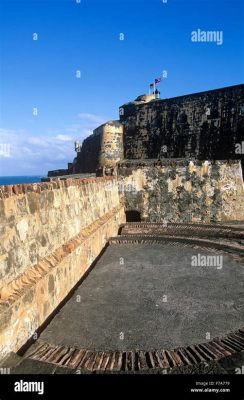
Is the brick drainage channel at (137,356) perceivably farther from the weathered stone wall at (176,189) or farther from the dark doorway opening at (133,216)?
the dark doorway opening at (133,216)

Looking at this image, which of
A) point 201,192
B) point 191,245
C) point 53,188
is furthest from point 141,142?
point 53,188

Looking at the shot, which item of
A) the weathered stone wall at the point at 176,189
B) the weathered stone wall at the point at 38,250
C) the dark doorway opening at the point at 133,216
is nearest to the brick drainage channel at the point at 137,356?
the weathered stone wall at the point at 38,250

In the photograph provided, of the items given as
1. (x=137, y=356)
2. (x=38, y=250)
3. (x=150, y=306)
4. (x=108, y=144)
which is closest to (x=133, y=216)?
(x=150, y=306)

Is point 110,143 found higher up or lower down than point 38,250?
higher up

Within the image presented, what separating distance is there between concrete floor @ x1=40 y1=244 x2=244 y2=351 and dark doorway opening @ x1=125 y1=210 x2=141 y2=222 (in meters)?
5.21

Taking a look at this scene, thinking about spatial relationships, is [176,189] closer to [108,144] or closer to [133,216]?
[133,216]

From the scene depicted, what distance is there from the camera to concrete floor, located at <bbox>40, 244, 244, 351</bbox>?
4289mm

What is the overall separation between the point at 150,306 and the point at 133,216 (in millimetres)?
8169

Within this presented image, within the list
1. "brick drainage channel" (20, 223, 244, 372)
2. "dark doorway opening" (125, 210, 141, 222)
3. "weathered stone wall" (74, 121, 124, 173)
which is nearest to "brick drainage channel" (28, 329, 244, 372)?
"brick drainage channel" (20, 223, 244, 372)

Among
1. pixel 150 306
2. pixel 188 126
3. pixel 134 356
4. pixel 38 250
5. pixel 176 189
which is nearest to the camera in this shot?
pixel 134 356

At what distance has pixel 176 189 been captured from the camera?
42.9ft

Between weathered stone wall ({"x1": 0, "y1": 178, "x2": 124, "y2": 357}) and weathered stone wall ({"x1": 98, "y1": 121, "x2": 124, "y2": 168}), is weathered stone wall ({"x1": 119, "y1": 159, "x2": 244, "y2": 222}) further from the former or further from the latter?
weathered stone wall ({"x1": 98, "y1": 121, "x2": 124, "y2": 168})

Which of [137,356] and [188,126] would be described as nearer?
[137,356]
